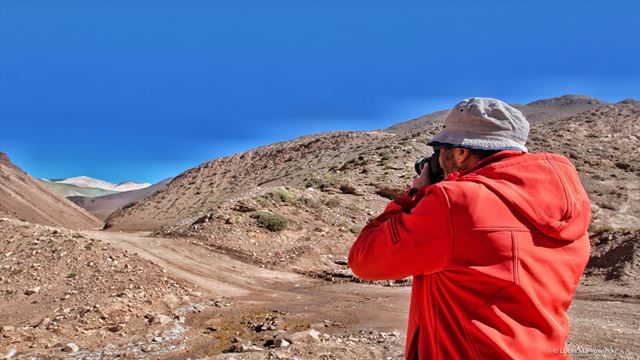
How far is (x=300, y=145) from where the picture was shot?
2060 inches

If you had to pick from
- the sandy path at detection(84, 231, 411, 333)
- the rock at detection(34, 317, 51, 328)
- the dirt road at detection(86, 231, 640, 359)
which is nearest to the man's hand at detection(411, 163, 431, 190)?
the dirt road at detection(86, 231, 640, 359)

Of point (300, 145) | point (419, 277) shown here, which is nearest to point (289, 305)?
point (419, 277)

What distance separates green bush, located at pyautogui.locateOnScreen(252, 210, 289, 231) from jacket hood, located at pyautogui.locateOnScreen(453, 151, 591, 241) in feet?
48.6

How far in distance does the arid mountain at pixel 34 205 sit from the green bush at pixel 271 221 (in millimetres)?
17044

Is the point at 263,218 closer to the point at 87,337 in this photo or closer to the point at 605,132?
the point at 87,337

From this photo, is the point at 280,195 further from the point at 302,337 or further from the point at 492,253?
the point at 492,253

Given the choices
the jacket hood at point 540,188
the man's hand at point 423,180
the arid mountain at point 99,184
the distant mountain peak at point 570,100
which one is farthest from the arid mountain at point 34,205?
the arid mountain at point 99,184

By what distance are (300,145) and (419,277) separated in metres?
50.6

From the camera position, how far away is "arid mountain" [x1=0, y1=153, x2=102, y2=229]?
31750mm

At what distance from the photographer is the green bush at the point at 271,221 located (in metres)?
16.5

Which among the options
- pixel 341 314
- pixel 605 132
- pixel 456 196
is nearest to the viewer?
pixel 456 196

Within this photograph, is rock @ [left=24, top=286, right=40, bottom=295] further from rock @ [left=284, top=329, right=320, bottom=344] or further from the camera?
the camera

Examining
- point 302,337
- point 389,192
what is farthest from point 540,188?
point 389,192

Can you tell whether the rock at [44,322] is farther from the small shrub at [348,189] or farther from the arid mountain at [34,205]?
the arid mountain at [34,205]
